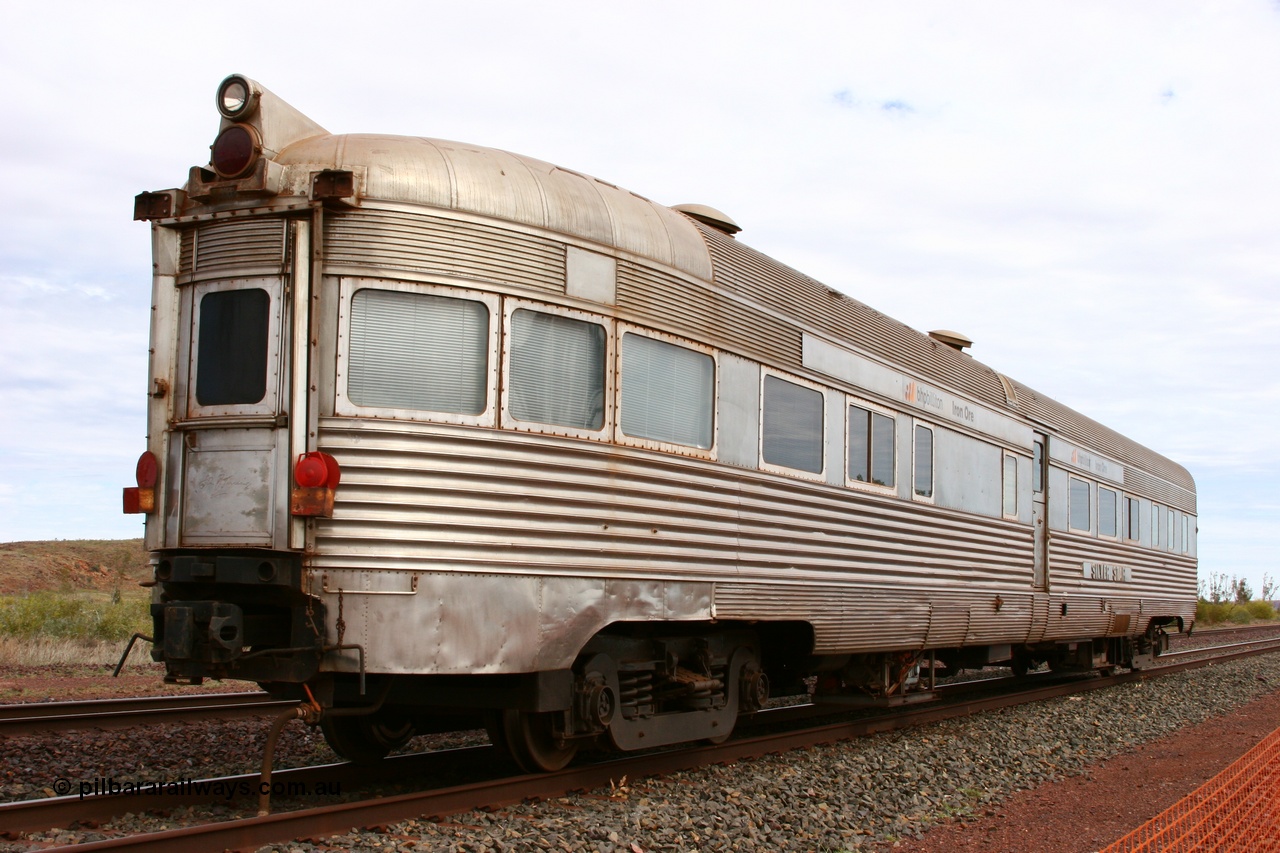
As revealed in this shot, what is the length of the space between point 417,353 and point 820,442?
379cm

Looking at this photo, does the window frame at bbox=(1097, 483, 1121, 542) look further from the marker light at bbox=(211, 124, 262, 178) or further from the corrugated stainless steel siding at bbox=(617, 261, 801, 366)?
the marker light at bbox=(211, 124, 262, 178)

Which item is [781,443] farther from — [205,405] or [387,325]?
[205,405]

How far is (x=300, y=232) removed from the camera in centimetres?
611

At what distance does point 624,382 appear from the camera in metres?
6.89

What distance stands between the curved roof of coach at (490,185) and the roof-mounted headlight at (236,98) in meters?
0.30

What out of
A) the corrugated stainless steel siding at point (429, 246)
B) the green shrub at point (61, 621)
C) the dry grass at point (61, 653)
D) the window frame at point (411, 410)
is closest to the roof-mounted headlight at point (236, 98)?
the corrugated stainless steel siding at point (429, 246)

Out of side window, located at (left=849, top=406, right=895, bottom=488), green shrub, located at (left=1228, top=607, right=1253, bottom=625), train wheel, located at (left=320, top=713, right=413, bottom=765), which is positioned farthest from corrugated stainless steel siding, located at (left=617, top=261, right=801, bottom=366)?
green shrub, located at (left=1228, top=607, right=1253, bottom=625)

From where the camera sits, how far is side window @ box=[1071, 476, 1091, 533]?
46.8ft

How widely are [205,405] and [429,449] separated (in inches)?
51.8

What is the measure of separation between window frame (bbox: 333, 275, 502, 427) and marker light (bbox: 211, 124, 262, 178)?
90 centimetres

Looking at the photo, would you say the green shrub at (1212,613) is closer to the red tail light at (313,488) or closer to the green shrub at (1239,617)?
the green shrub at (1239,617)

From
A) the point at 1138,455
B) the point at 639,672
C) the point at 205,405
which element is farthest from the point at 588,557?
the point at 1138,455

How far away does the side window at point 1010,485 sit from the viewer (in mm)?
12383

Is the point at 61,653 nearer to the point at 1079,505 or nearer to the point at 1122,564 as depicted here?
the point at 1079,505
